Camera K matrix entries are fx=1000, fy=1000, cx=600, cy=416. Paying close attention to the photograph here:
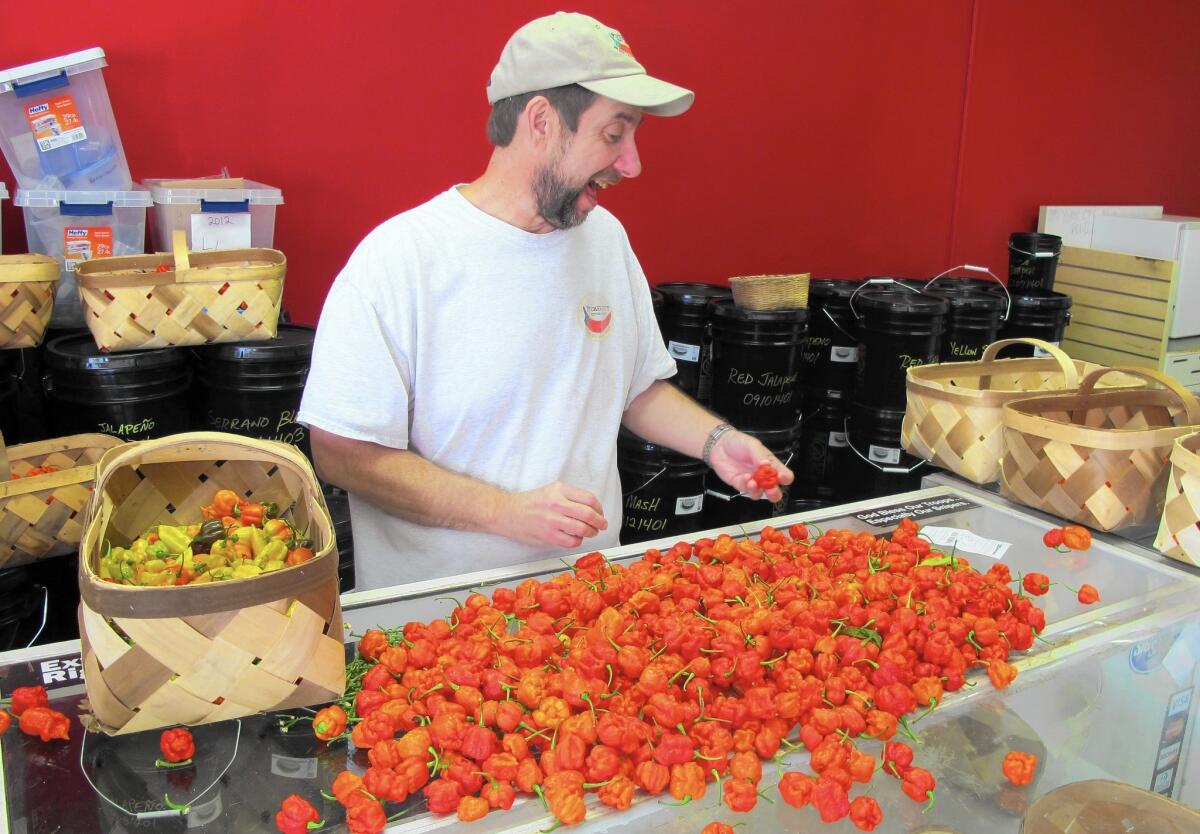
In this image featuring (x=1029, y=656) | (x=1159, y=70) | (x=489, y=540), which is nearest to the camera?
(x=1029, y=656)

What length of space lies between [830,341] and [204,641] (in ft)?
10.9

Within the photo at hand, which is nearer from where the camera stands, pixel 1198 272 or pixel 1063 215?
pixel 1198 272

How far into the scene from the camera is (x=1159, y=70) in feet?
20.0

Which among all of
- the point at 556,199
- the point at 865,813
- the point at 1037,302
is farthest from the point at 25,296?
the point at 1037,302

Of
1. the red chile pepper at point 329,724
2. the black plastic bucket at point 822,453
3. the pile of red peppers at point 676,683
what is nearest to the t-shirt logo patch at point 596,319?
the pile of red peppers at point 676,683

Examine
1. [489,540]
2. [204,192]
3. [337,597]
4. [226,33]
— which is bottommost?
[489,540]

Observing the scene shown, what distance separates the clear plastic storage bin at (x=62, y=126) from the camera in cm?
279

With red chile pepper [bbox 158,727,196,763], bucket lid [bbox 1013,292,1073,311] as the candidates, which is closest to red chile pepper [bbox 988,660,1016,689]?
red chile pepper [bbox 158,727,196,763]

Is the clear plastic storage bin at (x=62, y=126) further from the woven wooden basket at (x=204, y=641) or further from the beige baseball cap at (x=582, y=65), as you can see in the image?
the woven wooden basket at (x=204, y=641)

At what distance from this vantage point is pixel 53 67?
2773 mm

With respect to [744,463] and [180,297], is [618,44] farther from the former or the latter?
[180,297]

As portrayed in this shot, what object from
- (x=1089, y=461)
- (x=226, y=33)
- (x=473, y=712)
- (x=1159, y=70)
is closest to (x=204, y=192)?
(x=226, y=33)

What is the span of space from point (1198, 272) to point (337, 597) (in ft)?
17.0

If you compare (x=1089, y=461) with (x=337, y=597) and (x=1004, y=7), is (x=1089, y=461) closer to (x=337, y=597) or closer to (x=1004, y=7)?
(x=337, y=597)
